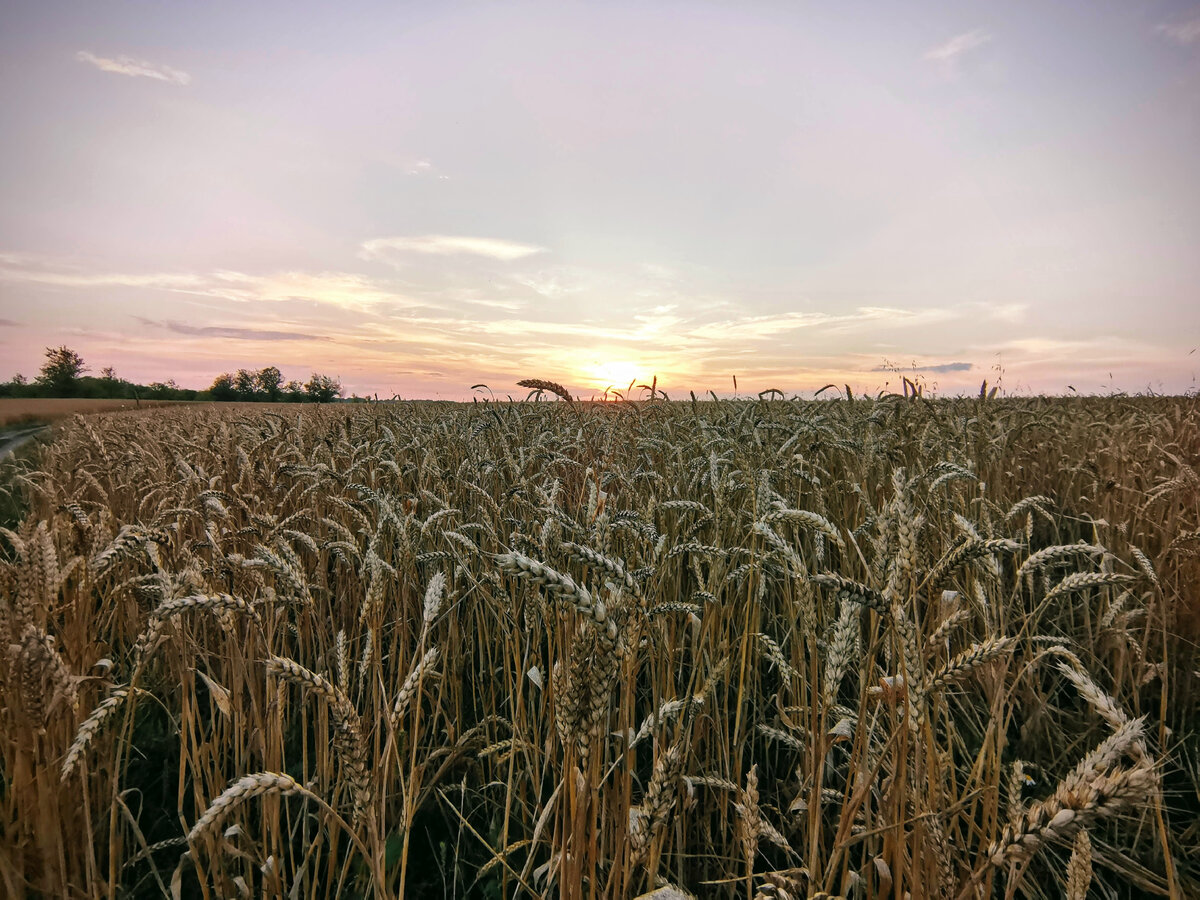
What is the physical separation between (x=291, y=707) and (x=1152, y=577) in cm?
379

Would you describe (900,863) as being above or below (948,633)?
below

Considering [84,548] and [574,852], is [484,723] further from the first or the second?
[84,548]

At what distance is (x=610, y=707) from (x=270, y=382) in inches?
3236

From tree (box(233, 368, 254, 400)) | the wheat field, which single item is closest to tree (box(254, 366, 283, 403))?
tree (box(233, 368, 254, 400))

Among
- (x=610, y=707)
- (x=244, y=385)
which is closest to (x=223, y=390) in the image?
(x=244, y=385)

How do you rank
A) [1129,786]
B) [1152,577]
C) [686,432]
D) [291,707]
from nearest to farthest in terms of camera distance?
[1129,786] → [1152,577] → [291,707] → [686,432]

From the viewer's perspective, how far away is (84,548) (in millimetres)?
2443

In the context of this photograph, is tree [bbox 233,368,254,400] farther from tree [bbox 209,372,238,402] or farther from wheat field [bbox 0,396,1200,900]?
wheat field [bbox 0,396,1200,900]

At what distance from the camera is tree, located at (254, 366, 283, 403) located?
62531mm

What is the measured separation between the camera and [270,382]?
7219cm

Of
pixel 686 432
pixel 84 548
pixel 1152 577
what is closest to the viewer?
pixel 1152 577

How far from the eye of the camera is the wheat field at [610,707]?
1212mm

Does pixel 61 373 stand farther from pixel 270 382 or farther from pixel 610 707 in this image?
pixel 610 707

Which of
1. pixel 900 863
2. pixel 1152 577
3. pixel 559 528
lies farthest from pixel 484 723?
pixel 1152 577
